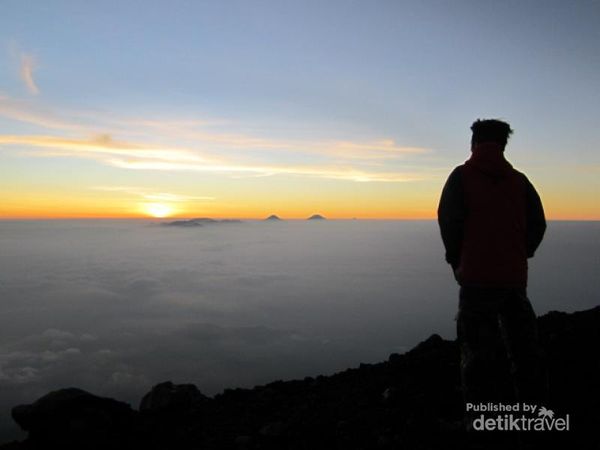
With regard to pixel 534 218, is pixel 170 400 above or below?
below

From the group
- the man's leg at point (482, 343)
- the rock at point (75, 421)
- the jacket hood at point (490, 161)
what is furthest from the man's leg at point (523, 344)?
the rock at point (75, 421)

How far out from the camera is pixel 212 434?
6.94 meters

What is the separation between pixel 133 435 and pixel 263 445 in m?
2.75

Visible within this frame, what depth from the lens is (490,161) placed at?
4043 millimetres

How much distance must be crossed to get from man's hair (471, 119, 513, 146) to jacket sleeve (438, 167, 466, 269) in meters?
0.46

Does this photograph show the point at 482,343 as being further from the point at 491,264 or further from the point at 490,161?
the point at 490,161

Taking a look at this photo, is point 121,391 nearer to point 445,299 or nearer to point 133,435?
point 133,435

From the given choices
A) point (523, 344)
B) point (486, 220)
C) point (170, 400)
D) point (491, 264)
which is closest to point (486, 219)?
point (486, 220)

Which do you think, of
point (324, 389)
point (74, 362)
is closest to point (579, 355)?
point (324, 389)

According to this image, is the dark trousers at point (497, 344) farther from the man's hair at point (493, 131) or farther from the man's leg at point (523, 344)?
the man's hair at point (493, 131)

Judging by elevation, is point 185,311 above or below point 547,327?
below

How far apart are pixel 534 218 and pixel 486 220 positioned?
0.78m

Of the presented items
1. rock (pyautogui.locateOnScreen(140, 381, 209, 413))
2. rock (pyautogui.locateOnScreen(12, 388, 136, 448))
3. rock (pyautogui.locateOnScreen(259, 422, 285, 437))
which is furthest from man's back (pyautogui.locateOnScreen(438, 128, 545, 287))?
rock (pyautogui.locateOnScreen(140, 381, 209, 413))

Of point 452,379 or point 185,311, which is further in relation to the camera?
point 185,311
